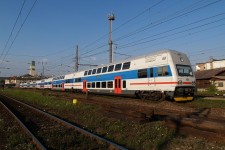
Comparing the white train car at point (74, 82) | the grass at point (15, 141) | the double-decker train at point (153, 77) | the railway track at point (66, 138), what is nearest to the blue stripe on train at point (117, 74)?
the double-decker train at point (153, 77)

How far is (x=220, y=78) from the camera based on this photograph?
145 ft

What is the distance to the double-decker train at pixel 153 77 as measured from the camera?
16309 mm

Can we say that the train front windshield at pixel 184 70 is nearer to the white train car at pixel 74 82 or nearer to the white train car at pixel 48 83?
the white train car at pixel 74 82

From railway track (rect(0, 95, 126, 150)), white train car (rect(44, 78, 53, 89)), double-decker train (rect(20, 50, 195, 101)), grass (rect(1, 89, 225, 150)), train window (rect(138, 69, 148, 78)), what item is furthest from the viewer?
white train car (rect(44, 78, 53, 89))

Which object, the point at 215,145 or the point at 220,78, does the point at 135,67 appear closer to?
the point at 215,145

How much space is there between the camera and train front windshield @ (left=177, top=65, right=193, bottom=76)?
16.5 m

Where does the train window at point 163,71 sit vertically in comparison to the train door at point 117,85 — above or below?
above

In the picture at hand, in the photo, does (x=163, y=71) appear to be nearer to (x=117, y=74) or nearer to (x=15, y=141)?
(x=117, y=74)

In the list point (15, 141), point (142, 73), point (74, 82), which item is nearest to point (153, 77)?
point (142, 73)

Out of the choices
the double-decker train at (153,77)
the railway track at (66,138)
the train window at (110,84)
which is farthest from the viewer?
the train window at (110,84)

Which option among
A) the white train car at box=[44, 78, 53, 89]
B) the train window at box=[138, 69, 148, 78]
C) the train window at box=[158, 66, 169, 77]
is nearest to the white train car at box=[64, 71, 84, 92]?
the white train car at box=[44, 78, 53, 89]

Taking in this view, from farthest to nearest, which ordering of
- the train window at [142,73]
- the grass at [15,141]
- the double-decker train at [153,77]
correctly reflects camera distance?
1. the train window at [142,73]
2. the double-decker train at [153,77]
3. the grass at [15,141]

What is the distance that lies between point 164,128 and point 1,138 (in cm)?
545

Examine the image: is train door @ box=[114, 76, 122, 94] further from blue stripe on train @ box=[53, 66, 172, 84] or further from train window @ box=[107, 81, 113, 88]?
train window @ box=[107, 81, 113, 88]
